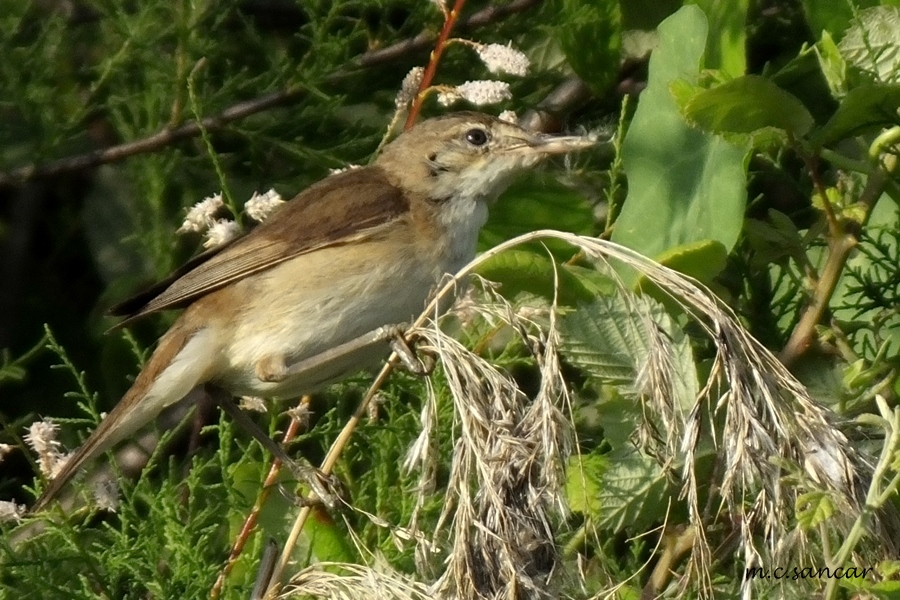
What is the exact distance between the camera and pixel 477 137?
3930 millimetres

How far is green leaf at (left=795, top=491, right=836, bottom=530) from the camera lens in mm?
1939

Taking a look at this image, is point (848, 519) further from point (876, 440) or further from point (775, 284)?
point (775, 284)

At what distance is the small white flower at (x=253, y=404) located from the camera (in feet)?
11.9

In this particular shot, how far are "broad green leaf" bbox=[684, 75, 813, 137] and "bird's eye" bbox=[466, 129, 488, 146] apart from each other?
4.06 ft

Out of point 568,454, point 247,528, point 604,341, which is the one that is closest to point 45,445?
point 247,528

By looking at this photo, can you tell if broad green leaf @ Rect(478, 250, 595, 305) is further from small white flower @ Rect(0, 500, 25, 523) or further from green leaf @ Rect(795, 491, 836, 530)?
small white flower @ Rect(0, 500, 25, 523)

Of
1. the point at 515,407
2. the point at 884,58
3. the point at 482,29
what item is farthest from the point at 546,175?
the point at 515,407

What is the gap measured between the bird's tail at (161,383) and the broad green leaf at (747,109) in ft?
5.09

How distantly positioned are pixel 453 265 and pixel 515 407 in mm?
1428

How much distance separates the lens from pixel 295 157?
176 inches

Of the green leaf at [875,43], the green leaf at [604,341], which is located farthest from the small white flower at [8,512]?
the green leaf at [875,43]

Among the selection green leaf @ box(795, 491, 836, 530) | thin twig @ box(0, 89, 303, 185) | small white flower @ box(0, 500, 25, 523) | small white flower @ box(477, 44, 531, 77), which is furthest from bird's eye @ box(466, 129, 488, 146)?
green leaf @ box(795, 491, 836, 530)

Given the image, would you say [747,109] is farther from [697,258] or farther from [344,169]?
[344,169]

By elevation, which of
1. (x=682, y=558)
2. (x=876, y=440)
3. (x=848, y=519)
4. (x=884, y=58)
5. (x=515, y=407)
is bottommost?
(x=682, y=558)
